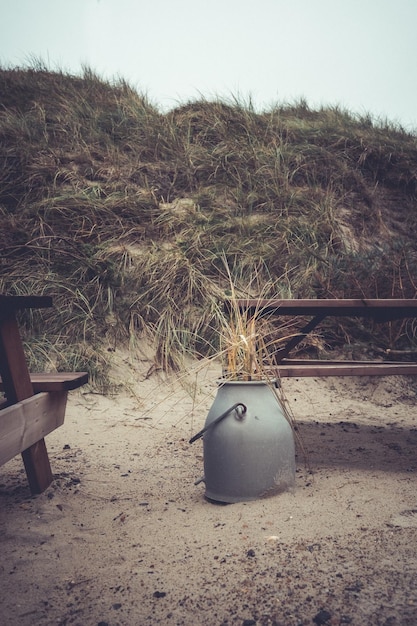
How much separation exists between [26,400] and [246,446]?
930 mm

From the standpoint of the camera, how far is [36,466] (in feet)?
8.51

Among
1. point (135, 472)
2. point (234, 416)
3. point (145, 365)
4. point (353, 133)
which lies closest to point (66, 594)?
point (234, 416)

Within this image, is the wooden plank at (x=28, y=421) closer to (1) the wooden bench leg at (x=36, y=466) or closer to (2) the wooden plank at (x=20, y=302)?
(1) the wooden bench leg at (x=36, y=466)

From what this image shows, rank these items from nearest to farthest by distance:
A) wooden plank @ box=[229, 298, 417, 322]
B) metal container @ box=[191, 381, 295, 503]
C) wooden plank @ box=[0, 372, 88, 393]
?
metal container @ box=[191, 381, 295, 503], wooden plank @ box=[0, 372, 88, 393], wooden plank @ box=[229, 298, 417, 322]

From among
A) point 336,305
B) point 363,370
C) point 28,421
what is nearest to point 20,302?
point 28,421

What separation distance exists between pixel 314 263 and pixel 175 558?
13.1ft

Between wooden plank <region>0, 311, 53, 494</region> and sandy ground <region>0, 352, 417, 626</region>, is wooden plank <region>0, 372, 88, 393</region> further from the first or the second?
sandy ground <region>0, 352, 417, 626</region>

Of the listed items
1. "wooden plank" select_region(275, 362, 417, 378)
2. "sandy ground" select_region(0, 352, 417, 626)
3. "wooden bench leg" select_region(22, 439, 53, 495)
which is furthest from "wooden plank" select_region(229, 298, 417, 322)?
"wooden bench leg" select_region(22, 439, 53, 495)

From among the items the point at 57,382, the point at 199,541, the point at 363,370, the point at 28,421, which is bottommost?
the point at 199,541

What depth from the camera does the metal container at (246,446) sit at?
2.31 metres

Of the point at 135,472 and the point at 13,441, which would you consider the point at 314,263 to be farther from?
the point at 13,441

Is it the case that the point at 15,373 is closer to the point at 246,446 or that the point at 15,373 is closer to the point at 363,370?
the point at 246,446

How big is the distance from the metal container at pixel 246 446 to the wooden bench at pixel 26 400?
0.68 m

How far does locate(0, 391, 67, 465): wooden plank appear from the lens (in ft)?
6.98
